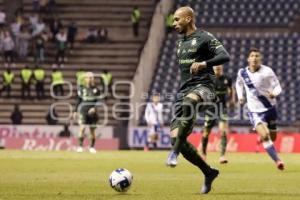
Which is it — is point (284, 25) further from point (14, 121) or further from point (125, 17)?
point (14, 121)

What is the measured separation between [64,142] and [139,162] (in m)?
13.1

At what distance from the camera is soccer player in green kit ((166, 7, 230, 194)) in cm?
1274

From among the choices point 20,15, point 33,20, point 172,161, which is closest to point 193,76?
point 172,161

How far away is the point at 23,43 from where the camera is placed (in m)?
41.5

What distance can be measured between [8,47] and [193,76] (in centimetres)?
2857

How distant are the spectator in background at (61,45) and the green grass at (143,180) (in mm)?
18447

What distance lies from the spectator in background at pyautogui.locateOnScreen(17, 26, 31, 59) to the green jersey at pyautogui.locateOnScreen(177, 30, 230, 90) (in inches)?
1132

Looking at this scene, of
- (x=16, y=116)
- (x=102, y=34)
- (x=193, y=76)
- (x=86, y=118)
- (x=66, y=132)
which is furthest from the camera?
(x=102, y=34)

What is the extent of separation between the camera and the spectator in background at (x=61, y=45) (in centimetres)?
4081

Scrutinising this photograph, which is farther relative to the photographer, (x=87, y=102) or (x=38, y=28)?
(x=38, y=28)

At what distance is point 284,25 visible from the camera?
136ft

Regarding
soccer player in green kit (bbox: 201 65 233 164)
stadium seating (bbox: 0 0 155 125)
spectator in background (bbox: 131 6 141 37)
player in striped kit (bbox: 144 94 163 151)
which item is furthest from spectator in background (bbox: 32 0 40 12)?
soccer player in green kit (bbox: 201 65 233 164)

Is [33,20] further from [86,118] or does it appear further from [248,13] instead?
[86,118]

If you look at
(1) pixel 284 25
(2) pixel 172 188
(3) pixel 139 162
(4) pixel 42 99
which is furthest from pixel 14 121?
(2) pixel 172 188
